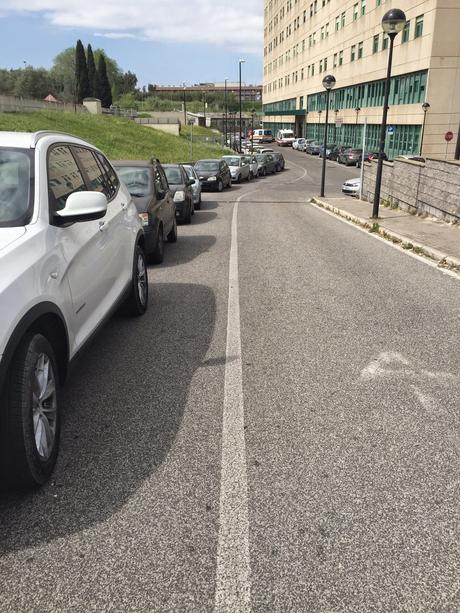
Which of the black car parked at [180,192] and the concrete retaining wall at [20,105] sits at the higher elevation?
the concrete retaining wall at [20,105]

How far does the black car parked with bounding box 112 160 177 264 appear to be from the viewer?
28.2 ft

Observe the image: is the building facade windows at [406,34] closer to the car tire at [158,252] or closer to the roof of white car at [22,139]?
the car tire at [158,252]

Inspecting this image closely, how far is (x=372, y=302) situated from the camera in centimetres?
655

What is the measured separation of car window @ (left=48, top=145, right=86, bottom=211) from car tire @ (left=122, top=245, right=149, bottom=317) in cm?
141

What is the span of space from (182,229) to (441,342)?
9423 millimetres

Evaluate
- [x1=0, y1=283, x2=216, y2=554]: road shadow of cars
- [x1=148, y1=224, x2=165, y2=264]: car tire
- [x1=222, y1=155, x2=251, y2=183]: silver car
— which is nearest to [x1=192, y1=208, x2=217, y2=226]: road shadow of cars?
[x1=148, y1=224, x2=165, y2=264]: car tire

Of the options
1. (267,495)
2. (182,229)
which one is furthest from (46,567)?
(182,229)

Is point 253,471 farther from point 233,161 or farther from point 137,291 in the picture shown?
point 233,161

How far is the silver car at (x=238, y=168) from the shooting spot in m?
31.6

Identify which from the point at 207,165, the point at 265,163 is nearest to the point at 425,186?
the point at 207,165

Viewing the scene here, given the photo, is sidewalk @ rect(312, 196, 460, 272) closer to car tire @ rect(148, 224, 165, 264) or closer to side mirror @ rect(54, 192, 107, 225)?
car tire @ rect(148, 224, 165, 264)

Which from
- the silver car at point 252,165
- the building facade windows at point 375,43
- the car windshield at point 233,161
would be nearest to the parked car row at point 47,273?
the car windshield at point 233,161

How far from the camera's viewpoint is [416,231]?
11.6 m

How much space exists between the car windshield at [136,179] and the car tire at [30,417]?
660 centimetres
